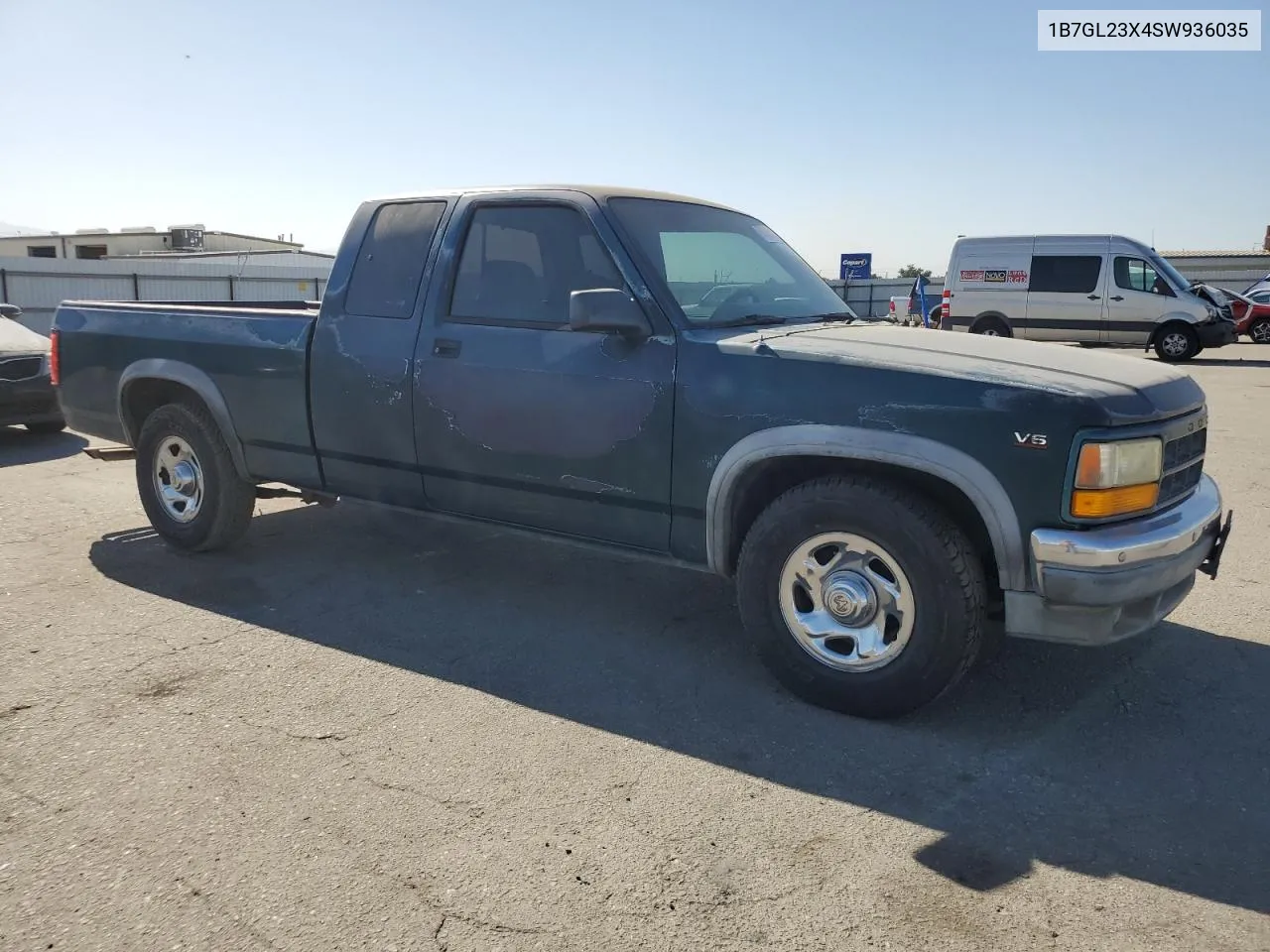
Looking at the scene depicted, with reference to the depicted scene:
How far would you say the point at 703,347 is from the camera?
12.1 feet

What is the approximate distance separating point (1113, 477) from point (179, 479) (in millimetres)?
4741

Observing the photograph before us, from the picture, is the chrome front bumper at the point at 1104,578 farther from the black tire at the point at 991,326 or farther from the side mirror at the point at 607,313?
the black tire at the point at 991,326

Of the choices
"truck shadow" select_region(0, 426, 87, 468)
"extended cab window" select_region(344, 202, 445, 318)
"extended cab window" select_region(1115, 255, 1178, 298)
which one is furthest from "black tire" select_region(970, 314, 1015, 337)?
"extended cab window" select_region(344, 202, 445, 318)

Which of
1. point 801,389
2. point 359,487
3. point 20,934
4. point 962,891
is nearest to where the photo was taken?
point 20,934

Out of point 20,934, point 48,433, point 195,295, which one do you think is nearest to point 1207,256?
point 195,295

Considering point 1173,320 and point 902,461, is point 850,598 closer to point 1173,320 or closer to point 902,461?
point 902,461

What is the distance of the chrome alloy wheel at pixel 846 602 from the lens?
3.37 metres

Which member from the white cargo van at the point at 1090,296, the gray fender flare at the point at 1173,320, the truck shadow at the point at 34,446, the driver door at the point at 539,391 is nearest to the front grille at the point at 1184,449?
the driver door at the point at 539,391

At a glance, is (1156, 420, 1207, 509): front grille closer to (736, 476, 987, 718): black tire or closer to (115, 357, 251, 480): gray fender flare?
(736, 476, 987, 718): black tire

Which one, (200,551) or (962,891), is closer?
(962,891)

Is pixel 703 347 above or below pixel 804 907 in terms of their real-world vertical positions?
above

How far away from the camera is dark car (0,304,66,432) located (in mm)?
9047

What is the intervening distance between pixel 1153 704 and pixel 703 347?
2172 mm

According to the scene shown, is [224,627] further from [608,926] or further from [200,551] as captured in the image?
[608,926]
